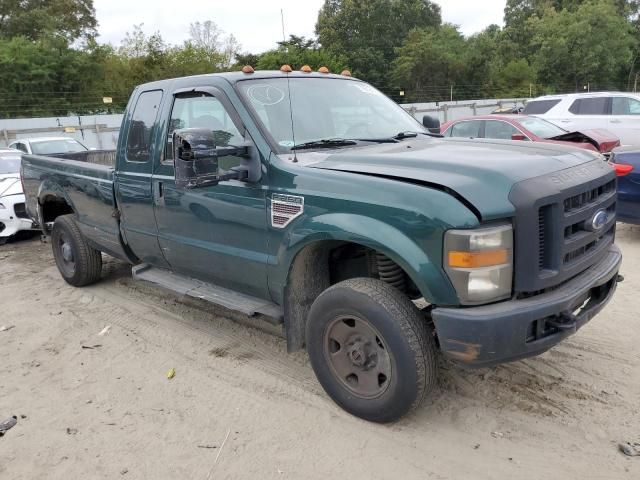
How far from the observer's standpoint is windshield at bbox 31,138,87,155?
12.5 metres

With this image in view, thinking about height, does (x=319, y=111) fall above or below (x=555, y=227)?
above

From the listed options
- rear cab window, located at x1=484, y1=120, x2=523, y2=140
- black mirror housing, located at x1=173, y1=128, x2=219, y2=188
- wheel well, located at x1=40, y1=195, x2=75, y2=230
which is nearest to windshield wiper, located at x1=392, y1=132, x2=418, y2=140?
black mirror housing, located at x1=173, y1=128, x2=219, y2=188

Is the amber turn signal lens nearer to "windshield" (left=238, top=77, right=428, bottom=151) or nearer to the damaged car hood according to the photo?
"windshield" (left=238, top=77, right=428, bottom=151)

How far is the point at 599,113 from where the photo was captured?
41.5 feet

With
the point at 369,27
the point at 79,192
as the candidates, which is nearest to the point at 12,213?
the point at 79,192

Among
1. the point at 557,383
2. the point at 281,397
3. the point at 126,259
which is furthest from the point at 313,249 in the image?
the point at 126,259

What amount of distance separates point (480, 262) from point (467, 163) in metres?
0.59

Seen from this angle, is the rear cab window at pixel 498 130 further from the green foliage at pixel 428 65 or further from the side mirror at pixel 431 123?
the green foliage at pixel 428 65

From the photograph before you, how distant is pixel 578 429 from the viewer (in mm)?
3053

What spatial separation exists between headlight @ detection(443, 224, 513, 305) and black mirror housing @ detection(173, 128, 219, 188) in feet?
4.75

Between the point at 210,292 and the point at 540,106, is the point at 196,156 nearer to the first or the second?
the point at 210,292

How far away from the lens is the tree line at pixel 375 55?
29.1 m

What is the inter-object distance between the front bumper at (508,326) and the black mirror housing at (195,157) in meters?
1.53

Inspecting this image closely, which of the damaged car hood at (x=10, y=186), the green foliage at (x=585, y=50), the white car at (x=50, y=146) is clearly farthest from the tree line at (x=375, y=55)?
the damaged car hood at (x=10, y=186)
